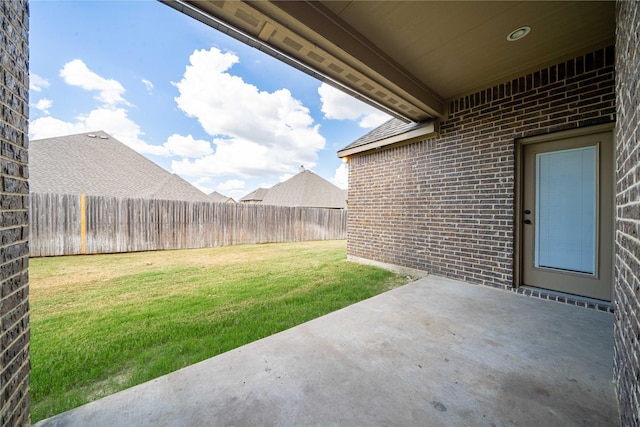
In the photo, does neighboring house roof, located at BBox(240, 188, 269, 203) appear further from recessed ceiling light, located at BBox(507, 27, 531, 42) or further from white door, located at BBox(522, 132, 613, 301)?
Result: recessed ceiling light, located at BBox(507, 27, 531, 42)

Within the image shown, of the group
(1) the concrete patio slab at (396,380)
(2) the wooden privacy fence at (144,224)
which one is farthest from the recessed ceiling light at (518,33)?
(2) the wooden privacy fence at (144,224)

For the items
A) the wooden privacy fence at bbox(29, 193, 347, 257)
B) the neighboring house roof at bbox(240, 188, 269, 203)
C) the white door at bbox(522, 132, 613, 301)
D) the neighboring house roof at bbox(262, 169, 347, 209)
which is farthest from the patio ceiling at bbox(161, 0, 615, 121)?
the neighboring house roof at bbox(240, 188, 269, 203)

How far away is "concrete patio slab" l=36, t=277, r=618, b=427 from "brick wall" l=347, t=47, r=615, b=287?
1.41 m

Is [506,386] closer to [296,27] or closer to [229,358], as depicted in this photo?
[229,358]

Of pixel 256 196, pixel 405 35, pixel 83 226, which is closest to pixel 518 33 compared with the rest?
pixel 405 35

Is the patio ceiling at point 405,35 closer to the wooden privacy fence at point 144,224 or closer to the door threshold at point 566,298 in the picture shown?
the door threshold at point 566,298

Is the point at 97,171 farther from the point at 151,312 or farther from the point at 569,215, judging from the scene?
the point at 569,215

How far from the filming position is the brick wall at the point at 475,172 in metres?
2.89

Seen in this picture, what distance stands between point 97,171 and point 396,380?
44.4 feet

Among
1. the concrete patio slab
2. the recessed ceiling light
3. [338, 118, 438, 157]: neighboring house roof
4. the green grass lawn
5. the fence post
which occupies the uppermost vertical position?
the recessed ceiling light

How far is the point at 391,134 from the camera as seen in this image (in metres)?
4.86

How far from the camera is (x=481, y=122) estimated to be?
12.1 feet

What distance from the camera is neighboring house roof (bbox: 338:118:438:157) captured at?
424 centimetres

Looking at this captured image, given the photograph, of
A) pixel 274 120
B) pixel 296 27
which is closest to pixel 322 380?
pixel 296 27
